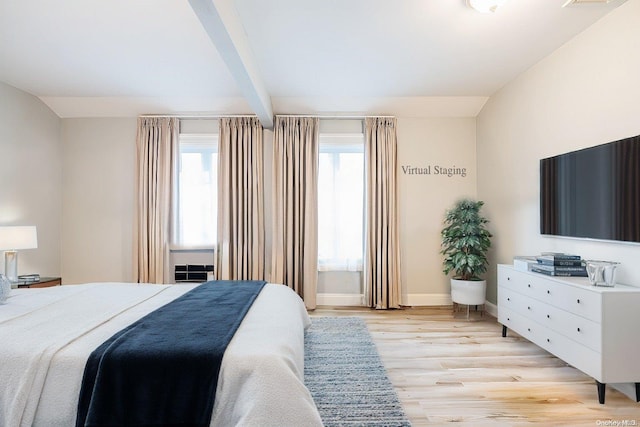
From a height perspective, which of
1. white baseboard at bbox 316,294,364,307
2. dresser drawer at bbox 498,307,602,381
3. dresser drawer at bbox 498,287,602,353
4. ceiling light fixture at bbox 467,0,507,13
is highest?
ceiling light fixture at bbox 467,0,507,13

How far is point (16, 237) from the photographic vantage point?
3.36m

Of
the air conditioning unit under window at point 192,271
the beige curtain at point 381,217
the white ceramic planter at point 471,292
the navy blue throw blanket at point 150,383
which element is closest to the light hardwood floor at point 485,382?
the white ceramic planter at point 471,292

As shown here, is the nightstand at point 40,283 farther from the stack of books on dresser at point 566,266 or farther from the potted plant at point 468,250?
the stack of books on dresser at point 566,266

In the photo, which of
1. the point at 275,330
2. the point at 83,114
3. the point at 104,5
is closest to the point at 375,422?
the point at 275,330

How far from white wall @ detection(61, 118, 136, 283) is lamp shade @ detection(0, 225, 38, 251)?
0.97m

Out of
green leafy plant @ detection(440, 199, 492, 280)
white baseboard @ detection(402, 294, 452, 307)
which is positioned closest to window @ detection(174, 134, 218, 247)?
white baseboard @ detection(402, 294, 452, 307)

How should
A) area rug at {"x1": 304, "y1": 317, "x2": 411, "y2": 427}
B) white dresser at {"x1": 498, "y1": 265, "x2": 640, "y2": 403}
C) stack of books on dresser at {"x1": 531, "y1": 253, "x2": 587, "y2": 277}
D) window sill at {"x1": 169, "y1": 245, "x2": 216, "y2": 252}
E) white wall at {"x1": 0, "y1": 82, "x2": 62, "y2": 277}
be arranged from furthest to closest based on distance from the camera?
1. window sill at {"x1": 169, "y1": 245, "x2": 216, "y2": 252}
2. white wall at {"x1": 0, "y1": 82, "x2": 62, "y2": 277}
3. stack of books on dresser at {"x1": 531, "y1": 253, "x2": 587, "y2": 277}
4. white dresser at {"x1": 498, "y1": 265, "x2": 640, "y2": 403}
5. area rug at {"x1": 304, "y1": 317, "x2": 411, "y2": 427}

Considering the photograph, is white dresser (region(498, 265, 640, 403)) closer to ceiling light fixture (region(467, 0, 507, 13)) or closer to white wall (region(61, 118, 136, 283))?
ceiling light fixture (region(467, 0, 507, 13))

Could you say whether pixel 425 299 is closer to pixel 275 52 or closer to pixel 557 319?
pixel 557 319

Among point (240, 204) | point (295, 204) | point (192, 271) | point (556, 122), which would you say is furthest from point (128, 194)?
point (556, 122)

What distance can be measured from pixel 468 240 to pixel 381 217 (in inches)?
41.6

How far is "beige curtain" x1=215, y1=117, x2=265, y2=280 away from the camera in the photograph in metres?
4.34

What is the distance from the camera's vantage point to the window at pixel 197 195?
4.47 meters

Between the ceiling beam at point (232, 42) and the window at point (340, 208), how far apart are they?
4.34 ft
